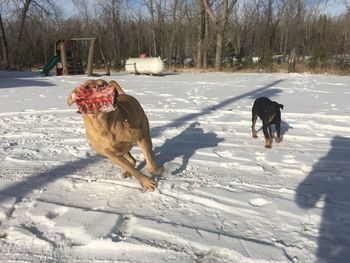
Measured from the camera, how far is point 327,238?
9.49 ft

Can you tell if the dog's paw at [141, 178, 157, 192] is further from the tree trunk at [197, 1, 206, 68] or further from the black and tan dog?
the tree trunk at [197, 1, 206, 68]

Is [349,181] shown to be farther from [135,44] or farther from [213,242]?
[135,44]

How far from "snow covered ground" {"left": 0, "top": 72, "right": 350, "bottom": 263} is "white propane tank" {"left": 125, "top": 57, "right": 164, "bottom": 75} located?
44.1ft

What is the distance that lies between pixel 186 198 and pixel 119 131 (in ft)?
3.05

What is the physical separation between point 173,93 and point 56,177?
7487 millimetres

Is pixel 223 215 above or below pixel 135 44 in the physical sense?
below

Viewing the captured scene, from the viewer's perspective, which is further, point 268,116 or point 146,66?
point 146,66

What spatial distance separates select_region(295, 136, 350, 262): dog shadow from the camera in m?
2.78

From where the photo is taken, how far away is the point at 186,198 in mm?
3611

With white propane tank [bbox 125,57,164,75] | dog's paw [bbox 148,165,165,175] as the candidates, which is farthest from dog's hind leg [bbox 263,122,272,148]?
white propane tank [bbox 125,57,164,75]

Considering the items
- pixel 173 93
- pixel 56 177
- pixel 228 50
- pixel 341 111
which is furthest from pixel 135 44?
pixel 56 177

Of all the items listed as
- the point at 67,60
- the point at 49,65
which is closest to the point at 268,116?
the point at 67,60

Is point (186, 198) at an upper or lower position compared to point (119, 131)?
lower

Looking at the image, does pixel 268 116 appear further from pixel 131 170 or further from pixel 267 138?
pixel 131 170
